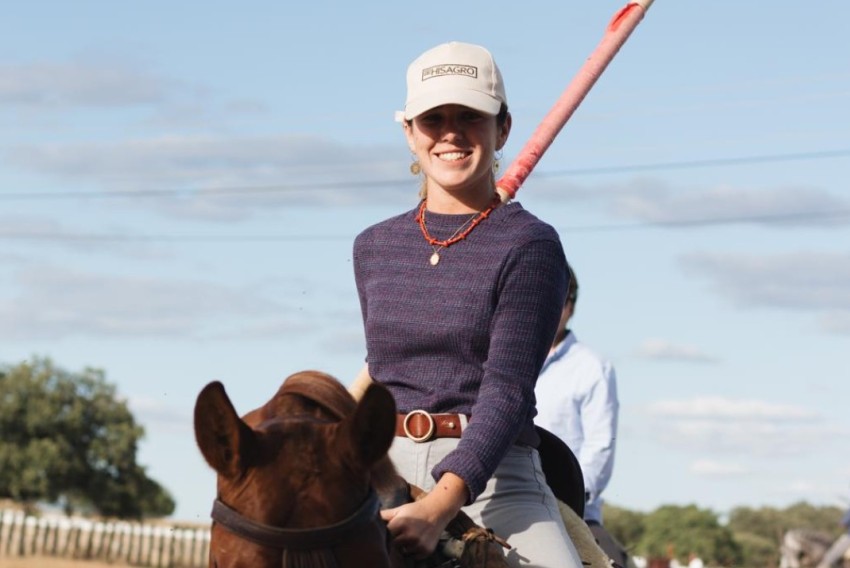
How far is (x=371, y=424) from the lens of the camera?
3770 mm

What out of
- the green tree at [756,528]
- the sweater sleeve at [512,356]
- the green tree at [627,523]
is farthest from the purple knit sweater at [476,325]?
the green tree at [627,523]

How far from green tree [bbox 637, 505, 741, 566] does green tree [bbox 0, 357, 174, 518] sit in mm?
34434

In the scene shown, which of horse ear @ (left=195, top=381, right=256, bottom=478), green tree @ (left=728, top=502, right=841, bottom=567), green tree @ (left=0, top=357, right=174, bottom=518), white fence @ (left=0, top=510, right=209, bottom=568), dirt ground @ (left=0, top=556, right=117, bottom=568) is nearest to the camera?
horse ear @ (left=195, top=381, right=256, bottom=478)

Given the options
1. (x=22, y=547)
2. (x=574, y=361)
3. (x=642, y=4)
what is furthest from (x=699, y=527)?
(x=642, y=4)

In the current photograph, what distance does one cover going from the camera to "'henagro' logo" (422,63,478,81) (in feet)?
15.7

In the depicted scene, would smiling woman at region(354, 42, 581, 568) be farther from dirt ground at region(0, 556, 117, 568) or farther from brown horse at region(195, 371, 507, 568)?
dirt ground at region(0, 556, 117, 568)

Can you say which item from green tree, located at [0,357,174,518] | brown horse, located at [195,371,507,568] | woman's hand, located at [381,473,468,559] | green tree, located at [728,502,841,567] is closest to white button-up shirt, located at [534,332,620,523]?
woman's hand, located at [381,473,468,559]

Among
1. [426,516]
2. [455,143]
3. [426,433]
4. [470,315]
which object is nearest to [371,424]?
[426,516]

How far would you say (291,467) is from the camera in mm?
3721

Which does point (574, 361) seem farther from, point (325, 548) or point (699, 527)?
point (699, 527)

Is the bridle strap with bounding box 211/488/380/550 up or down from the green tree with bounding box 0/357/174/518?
down

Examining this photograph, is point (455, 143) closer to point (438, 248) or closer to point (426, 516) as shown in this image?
point (438, 248)

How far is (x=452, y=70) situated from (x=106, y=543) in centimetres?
5239

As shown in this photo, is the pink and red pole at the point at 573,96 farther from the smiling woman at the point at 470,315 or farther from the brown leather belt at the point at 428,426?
the brown leather belt at the point at 428,426
